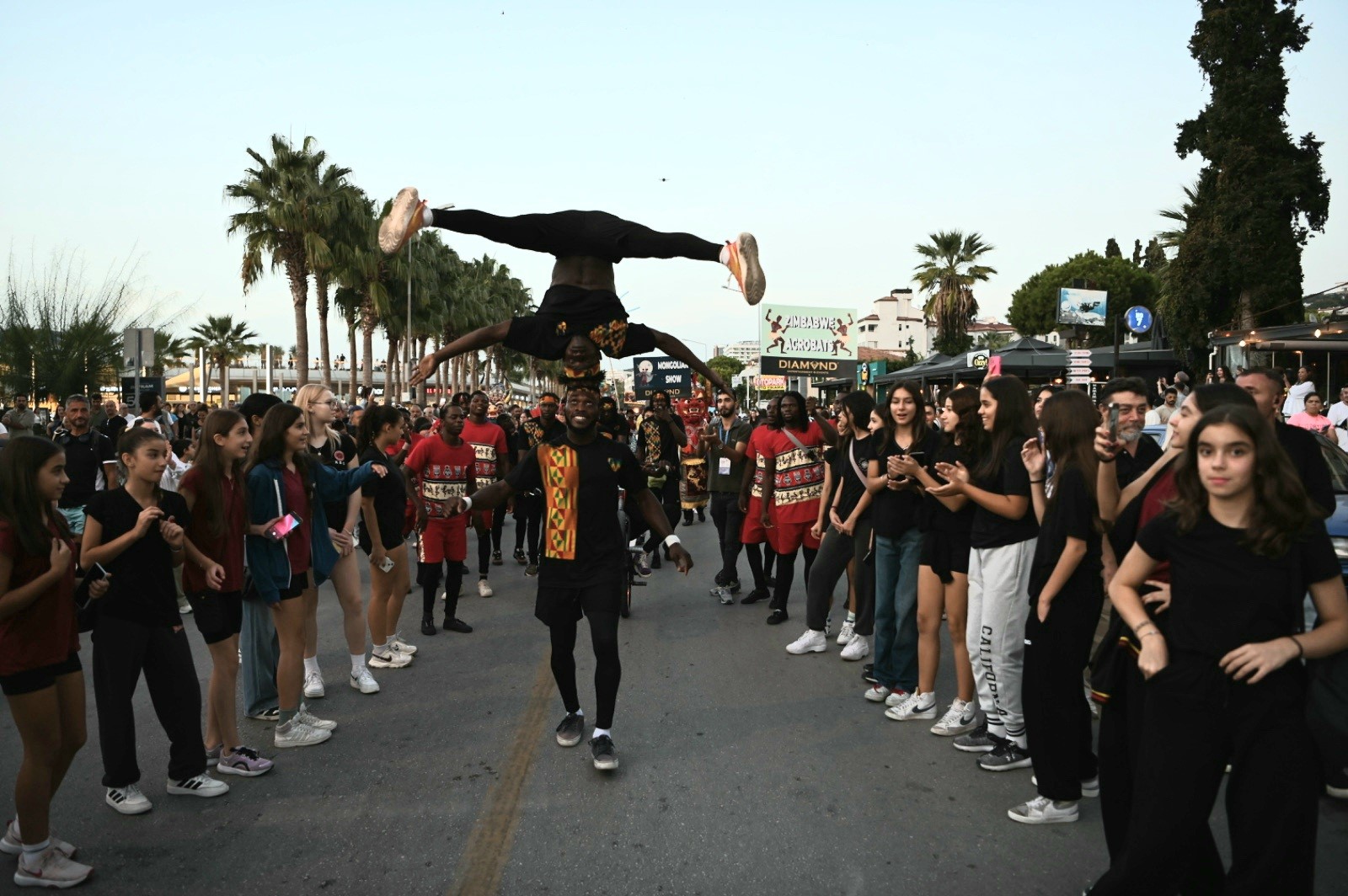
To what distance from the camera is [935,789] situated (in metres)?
4.77

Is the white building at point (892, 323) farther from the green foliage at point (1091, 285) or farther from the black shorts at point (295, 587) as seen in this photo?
the black shorts at point (295, 587)

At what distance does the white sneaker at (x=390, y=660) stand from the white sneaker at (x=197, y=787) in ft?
8.05

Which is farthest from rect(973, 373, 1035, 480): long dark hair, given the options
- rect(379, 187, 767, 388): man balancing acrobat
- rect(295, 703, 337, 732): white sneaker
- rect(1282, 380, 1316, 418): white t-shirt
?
rect(1282, 380, 1316, 418): white t-shirt

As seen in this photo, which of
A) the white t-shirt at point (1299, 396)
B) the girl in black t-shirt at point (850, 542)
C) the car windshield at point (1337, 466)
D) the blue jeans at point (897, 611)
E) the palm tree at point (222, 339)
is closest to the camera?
the car windshield at point (1337, 466)

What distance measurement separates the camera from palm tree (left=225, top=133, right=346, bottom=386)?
3472 cm

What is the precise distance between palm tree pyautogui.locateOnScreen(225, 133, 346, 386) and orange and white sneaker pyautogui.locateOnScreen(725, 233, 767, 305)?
32.1 meters

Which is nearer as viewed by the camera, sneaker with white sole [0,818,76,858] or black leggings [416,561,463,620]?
sneaker with white sole [0,818,76,858]

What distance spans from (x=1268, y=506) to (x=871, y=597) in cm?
455

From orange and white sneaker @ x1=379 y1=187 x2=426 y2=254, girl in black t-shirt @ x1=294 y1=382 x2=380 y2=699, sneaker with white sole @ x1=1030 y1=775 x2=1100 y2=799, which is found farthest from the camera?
girl in black t-shirt @ x1=294 y1=382 x2=380 y2=699

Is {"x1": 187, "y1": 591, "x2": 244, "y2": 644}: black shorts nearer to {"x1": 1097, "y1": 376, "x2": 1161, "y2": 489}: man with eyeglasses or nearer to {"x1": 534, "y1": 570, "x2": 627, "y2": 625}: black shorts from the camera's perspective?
{"x1": 534, "y1": 570, "x2": 627, "y2": 625}: black shorts

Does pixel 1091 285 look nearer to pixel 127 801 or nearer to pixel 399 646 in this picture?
pixel 399 646

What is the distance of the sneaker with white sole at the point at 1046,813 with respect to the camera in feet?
14.3

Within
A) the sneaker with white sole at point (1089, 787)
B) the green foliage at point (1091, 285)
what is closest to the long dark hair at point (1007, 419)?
the sneaker with white sole at point (1089, 787)

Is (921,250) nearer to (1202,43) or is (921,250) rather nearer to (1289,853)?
(1202,43)
